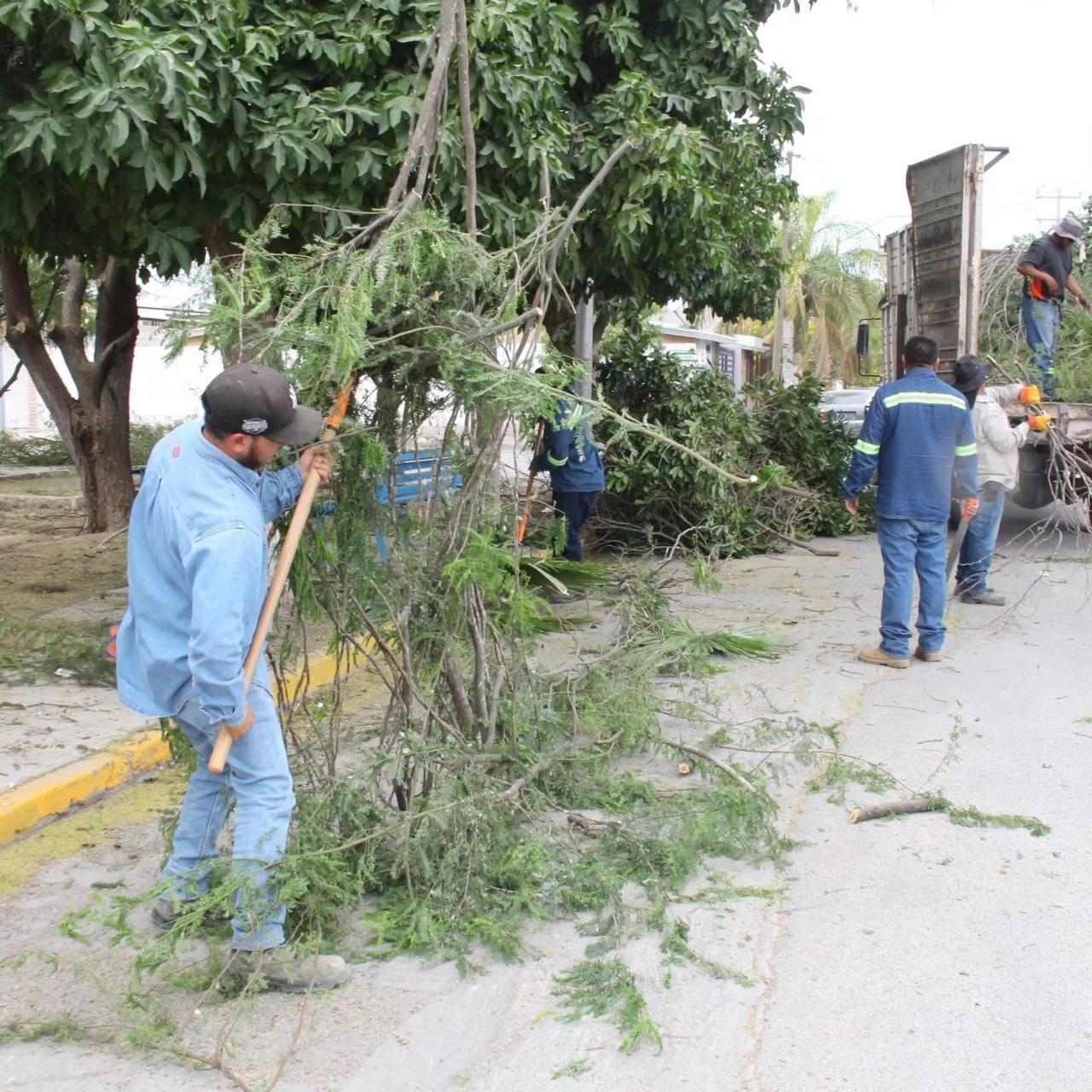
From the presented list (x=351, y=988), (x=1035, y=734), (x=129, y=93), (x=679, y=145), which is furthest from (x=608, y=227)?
(x=351, y=988)

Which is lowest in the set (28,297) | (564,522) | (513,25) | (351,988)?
(351,988)

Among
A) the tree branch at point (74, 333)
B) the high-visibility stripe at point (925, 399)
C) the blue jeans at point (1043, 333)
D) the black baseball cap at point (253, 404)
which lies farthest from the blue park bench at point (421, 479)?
the blue jeans at point (1043, 333)

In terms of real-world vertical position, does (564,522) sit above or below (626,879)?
above

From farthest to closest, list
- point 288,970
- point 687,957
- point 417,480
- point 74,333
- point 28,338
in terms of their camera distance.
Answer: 1. point 74,333
2. point 28,338
3. point 417,480
4. point 687,957
5. point 288,970

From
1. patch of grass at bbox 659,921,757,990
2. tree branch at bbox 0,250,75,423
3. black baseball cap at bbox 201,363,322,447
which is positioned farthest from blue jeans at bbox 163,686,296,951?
tree branch at bbox 0,250,75,423

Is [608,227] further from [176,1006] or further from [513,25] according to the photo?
[176,1006]

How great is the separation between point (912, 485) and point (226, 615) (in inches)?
195

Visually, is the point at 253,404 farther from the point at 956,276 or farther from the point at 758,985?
the point at 956,276

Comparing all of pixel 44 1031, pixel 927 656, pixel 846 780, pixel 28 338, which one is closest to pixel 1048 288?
pixel 927 656

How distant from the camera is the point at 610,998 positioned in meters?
3.29

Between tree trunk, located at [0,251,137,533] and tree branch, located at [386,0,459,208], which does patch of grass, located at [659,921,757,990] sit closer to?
tree branch, located at [386,0,459,208]

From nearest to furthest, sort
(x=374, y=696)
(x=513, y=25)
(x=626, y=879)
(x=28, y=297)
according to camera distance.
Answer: (x=626, y=879), (x=374, y=696), (x=513, y=25), (x=28, y=297)

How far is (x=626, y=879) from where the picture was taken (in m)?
4.00

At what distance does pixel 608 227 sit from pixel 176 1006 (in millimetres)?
5734
